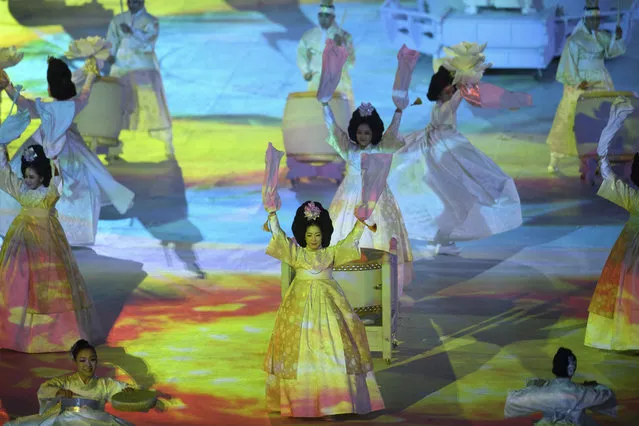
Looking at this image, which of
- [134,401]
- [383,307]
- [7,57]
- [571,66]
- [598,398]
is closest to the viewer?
[134,401]

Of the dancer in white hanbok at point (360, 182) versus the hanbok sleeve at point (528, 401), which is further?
the dancer in white hanbok at point (360, 182)

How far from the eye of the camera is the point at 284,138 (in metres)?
11.7

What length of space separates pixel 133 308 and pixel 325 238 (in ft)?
7.73

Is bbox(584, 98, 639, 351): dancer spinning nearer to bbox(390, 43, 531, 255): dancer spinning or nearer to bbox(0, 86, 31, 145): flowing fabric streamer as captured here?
bbox(390, 43, 531, 255): dancer spinning

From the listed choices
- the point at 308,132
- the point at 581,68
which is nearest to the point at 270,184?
the point at 308,132

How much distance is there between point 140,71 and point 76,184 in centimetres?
273

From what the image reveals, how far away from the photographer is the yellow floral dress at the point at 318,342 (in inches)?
251

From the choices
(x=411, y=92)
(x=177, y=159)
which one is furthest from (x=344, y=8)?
(x=177, y=159)

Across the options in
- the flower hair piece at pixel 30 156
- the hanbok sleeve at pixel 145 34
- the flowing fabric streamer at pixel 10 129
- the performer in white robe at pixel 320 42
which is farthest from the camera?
the hanbok sleeve at pixel 145 34

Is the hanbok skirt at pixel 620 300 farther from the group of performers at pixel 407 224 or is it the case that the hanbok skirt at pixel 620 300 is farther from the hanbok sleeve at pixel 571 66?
the hanbok sleeve at pixel 571 66

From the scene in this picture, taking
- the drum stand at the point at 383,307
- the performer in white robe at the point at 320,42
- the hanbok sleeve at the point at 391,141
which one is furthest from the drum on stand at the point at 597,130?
the drum stand at the point at 383,307

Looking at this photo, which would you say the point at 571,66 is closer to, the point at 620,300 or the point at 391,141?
the point at 391,141

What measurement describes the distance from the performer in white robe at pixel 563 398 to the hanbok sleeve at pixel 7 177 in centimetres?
323

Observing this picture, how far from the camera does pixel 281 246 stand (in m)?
6.49
